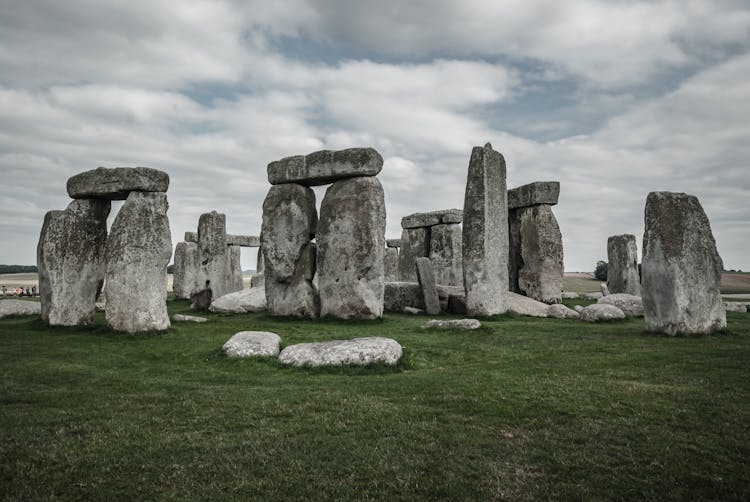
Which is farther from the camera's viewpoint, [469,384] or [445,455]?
[469,384]

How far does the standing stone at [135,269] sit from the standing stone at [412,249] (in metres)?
17.8

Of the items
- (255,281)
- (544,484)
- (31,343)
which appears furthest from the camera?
(255,281)

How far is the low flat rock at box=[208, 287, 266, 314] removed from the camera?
60.8 feet

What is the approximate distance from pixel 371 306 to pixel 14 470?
37.2 ft

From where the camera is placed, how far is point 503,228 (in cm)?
1723

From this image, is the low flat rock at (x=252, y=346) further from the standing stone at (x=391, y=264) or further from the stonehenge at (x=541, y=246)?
the standing stone at (x=391, y=264)

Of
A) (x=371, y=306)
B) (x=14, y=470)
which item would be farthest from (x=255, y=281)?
(x=14, y=470)

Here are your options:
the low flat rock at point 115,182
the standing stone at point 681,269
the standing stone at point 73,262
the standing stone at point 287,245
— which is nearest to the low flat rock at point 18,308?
the standing stone at point 73,262

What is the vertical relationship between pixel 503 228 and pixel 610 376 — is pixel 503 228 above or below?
above

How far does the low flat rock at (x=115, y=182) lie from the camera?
1240 cm

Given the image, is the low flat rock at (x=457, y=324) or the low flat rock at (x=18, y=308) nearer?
the low flat rock at (x=457, y=324)

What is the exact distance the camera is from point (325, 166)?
1648cm

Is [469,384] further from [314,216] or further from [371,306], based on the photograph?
[314,216]

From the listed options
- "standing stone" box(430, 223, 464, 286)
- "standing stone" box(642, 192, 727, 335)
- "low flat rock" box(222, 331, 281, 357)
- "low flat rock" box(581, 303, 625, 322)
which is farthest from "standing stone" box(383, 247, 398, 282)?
"low flat rock" box(222, 331, 281, 357)
